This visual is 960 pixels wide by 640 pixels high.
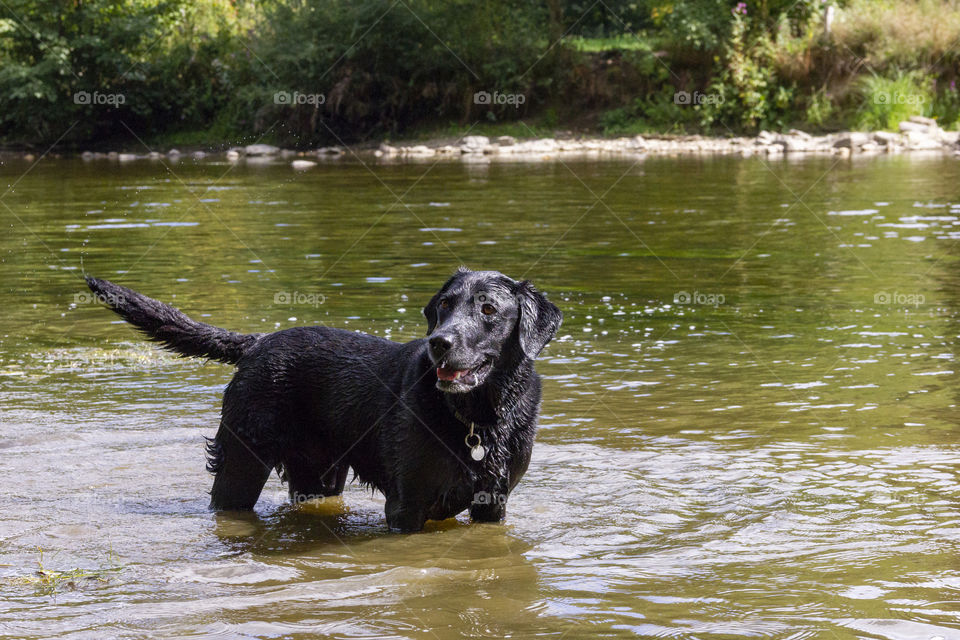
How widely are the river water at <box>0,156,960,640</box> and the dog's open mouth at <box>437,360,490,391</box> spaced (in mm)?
812

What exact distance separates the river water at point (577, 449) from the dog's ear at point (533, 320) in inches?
36.7

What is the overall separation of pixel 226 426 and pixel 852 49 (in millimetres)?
30441

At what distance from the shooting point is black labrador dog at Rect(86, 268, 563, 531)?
5.18 metres

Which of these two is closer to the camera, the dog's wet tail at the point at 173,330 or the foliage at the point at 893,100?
the dog's wet tail at the point at 173,330

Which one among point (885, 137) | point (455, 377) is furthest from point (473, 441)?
point (885, 137)

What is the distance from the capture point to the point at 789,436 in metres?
6.80

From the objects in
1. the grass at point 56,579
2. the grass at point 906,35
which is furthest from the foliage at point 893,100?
the grass at point 56,579

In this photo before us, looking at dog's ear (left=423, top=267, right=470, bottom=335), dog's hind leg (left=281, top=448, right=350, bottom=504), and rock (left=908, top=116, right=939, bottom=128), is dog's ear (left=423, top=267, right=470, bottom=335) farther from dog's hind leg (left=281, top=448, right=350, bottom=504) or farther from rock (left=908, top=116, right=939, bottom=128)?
rock (left=908, top=116, right=939, bottom=128)

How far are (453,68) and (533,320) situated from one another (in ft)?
109

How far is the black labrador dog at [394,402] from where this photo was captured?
17.0 feet

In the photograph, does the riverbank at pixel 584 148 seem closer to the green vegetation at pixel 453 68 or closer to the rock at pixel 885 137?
the rock at pixel 885 137

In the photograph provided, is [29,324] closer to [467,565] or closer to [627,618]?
[467,565]

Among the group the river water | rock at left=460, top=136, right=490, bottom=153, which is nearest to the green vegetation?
rock at left=460, top=136, right=490, bottom=153

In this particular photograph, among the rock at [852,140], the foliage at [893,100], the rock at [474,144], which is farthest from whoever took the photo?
the rock at [474,144]
